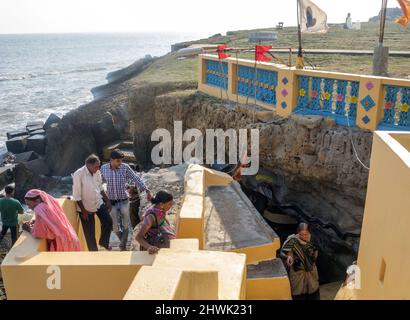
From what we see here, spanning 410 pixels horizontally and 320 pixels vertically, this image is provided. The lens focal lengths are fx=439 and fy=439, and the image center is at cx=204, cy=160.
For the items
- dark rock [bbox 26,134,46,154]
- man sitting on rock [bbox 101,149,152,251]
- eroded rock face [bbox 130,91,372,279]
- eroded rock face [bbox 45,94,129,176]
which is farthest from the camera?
Answer: dark rock [bbox 26,134,46,154]

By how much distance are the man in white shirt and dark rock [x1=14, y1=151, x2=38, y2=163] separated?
1711cm

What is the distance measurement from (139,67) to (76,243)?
29.4 metres

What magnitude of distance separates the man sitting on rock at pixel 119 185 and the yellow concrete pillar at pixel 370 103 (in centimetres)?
400

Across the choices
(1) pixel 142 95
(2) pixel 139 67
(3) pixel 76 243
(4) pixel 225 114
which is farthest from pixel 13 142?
(3) pixel 76 243

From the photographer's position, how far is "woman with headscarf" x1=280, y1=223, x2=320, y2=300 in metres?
5.63

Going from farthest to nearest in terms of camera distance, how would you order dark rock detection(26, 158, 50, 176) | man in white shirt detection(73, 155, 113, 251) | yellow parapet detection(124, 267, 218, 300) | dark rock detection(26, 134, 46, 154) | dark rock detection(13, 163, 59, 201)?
dark rock detection(26, 134, 46, 154) < dark rock detection(26, 158, 50, 176) < dark rock detection(13, 163, 59, 201) < man in white shirt detection(73, 155, 113, 251) < yellow parapet detection(124, 267, 218, 300)

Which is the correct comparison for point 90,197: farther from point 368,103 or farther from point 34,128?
point 34,128

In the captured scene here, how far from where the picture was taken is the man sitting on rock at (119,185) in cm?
595

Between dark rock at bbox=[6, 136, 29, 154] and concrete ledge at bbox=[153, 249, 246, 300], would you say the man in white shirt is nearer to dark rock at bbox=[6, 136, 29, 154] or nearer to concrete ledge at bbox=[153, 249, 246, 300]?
concrete ledge at bbox=[153, 249, 246, 300]

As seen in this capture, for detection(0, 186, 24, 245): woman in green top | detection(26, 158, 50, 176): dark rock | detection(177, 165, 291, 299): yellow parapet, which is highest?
detection(177, 165, 291, 299): yellow parapet

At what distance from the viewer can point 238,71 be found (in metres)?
10.6

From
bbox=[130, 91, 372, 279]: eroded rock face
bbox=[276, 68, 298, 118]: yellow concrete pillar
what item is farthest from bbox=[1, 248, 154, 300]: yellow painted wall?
bbox=[276, 68, 298, 118]: yellow concrete pillar
